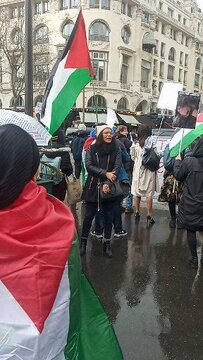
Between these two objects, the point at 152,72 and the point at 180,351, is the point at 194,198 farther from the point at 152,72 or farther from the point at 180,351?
the point at 152,72

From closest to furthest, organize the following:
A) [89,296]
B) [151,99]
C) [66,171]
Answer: [89,296] < [66,171] < [151,99]

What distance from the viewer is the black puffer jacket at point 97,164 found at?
16.0 ft

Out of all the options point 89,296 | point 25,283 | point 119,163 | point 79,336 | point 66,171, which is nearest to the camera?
point 25,283

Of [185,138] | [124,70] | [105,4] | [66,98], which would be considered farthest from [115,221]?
[124,70]

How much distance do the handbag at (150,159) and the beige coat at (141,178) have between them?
0.16 m

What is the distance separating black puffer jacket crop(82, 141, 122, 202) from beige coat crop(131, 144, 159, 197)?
1685 mm

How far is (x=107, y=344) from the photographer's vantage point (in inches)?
59.5

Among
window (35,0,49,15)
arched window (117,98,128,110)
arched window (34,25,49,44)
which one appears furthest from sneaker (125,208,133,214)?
window (35,0,49,15)

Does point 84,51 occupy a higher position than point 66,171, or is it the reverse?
point 84,51

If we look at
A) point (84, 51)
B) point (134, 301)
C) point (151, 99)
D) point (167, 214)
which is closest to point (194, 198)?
point (134, 301)

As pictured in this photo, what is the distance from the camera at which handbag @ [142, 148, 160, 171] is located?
632 cm

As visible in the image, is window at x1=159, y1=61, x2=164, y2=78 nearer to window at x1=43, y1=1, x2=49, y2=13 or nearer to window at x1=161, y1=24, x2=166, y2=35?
window at x1=161, y1=24, x2=166, y2=35

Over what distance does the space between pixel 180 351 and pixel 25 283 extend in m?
2.17

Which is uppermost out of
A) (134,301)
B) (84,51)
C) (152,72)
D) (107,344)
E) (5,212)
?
(152,72)
